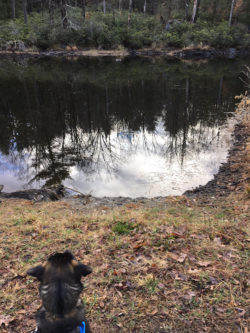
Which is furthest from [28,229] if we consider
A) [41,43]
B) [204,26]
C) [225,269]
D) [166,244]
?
[204,26]

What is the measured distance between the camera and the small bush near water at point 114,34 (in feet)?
137

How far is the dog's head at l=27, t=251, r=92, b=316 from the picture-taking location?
2.24 metres

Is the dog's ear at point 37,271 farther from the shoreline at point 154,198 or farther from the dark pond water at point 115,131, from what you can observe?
the dark pond water at point 115,131

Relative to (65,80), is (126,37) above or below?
above

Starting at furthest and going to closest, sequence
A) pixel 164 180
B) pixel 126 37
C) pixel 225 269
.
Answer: pixel 126 37 < pixel 164 180 < pixel 225 269

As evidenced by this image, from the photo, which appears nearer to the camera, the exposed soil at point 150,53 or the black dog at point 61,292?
the black dog at point 61,292

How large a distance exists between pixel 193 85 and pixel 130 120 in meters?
11.0

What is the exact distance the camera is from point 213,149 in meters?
13.3

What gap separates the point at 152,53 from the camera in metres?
45.7

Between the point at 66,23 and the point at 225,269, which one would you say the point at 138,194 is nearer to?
the point at 225,269

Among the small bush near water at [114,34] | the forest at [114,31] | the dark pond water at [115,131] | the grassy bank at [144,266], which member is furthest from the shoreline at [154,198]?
the small bush near water at [114,34]

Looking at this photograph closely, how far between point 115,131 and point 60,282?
44.2ft

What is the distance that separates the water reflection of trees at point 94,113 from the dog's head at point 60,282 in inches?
349

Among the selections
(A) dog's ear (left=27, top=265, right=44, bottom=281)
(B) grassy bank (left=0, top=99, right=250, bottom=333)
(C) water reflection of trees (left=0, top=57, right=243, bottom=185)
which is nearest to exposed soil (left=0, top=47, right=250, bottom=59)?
Answer: (C) water reflection of trees (left=0, top=57, right=243, bottom=185)
